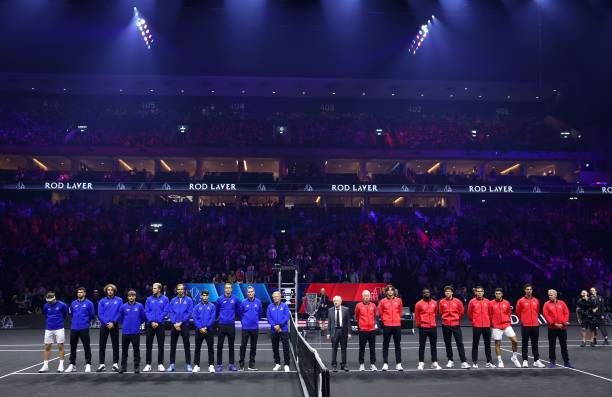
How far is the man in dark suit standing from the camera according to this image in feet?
48.4

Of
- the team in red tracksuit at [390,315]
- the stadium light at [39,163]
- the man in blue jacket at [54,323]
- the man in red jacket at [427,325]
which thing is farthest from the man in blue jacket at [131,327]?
the stadium light at [39,163]

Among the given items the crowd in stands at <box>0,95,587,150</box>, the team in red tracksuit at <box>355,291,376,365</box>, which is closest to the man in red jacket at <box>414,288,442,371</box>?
the team in red tracksuit at <box>355,291,376,365</box>

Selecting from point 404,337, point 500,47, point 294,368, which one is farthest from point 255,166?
point 294,368

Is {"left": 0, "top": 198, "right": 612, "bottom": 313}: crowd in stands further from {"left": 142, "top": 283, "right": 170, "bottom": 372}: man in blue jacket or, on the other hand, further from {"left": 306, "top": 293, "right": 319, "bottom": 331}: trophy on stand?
{"left": 142, "top": 283, "right": 170, "bottom": 372}: man in blue jacket

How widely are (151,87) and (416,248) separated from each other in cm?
2506

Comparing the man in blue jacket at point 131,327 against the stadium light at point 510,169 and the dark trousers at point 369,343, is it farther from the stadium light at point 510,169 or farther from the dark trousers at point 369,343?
the stadium light at point 510,169

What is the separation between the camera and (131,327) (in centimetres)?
1475

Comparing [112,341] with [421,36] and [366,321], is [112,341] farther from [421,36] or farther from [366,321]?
[421,36]

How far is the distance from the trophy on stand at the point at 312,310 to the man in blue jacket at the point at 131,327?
920 centimetres

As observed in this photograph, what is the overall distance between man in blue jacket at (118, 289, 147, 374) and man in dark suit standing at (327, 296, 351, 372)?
5135 mm

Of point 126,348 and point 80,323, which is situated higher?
point 80,323

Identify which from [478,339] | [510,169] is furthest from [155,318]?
[510,169]

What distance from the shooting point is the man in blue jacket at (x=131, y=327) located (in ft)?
47.2

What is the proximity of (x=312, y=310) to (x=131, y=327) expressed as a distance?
10.7 m
